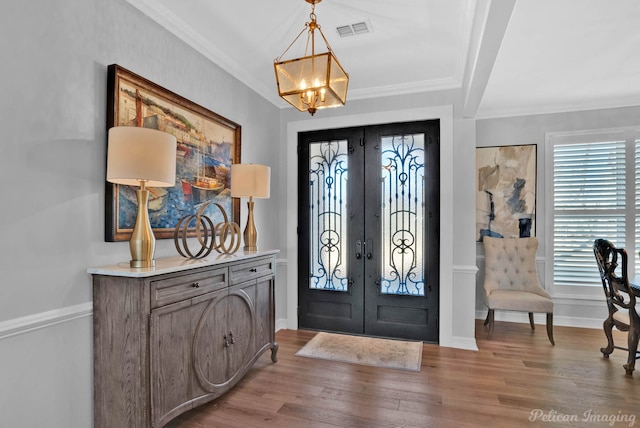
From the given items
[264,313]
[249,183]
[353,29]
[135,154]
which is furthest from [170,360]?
[353,29]

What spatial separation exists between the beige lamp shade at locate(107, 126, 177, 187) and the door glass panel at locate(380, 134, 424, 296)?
2.59 meters

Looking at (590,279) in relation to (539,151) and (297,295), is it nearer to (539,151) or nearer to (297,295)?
(539,151)

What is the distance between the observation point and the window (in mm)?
4164

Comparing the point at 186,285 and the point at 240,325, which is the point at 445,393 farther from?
the point at 186,285

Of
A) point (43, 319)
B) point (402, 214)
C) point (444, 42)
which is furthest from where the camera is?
point (402, 214)

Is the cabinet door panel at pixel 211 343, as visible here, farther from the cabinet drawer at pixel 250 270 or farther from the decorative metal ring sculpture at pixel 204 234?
the decorative metal ring sculpture at pixel 204 234

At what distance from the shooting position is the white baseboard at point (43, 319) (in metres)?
1.64

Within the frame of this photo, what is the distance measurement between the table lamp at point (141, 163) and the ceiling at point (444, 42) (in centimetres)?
108

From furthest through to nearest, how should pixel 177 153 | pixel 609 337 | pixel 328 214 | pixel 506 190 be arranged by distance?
pixel 506 190 → pixel 328 214 → pixel 609 337 → pixel 177 153

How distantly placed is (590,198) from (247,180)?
13.6 feet

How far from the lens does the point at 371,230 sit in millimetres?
4016

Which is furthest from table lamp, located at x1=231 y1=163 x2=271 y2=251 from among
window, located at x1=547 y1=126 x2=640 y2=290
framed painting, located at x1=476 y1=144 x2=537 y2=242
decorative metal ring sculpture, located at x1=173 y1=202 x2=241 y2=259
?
window, located at x1=547 y1=126 x2=640 y2=290

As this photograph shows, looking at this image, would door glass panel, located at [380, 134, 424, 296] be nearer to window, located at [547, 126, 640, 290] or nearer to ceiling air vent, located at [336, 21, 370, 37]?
ceiling air vent, located at [336, 21, 370, 37]

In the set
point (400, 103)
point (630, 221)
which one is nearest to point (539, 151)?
point (630, 221)
